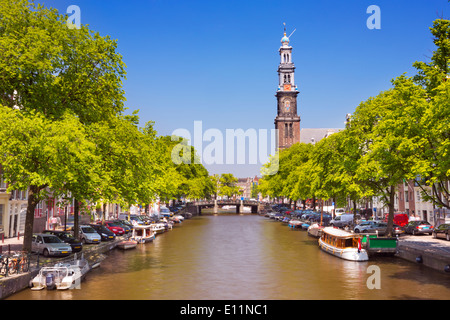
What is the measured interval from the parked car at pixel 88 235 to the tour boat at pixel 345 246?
81.0 ft

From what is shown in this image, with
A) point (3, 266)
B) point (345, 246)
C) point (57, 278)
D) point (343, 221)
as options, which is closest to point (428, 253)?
point (345, 246)

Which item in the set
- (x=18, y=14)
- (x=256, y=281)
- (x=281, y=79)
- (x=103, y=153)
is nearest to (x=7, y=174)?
(x=103, y=153)

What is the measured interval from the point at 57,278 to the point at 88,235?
21350 millimetres

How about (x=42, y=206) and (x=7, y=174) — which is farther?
(x=42, y=206)

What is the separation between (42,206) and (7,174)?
38578mm

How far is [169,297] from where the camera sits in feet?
83.1

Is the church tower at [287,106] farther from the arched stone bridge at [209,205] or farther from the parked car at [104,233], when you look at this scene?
the parked car at [104,233]

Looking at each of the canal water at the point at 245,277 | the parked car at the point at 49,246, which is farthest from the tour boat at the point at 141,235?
the parked car at the point at 49,246

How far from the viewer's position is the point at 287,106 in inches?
6978

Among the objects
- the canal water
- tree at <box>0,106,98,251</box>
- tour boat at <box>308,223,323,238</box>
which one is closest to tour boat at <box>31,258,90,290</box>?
the canal water

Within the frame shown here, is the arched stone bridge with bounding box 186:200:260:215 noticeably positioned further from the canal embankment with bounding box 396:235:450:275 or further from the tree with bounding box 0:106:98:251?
the tree with bounding box 0:106:98:251

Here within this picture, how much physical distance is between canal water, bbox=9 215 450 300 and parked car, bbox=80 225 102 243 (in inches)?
99.9

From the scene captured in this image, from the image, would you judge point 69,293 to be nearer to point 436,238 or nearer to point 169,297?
point 169,297
